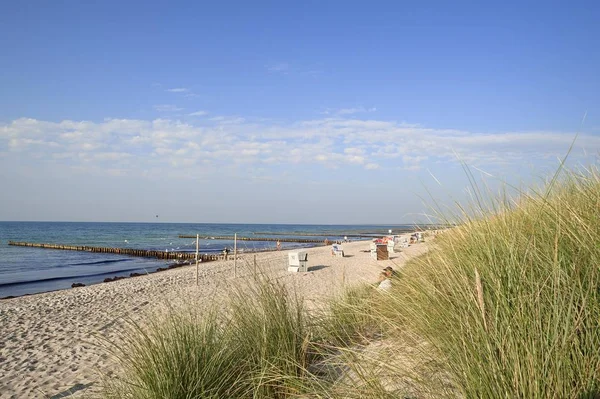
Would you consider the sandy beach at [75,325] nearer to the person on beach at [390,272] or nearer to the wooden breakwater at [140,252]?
the person on beach at [390,272]

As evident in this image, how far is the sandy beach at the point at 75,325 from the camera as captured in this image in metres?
5.10

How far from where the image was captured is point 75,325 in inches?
351

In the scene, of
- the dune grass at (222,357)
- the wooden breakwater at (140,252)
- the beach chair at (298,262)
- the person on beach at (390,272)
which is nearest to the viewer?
the dune grass at (222,357)

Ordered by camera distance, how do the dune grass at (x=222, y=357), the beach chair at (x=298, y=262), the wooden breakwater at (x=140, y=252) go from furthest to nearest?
the wooden breakwater at (x=140, y=252) → the beach chair at (x=298, y=262) → the dune grass at (x=222, y=357)

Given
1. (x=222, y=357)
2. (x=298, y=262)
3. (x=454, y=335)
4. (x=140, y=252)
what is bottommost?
(x=140, y=252)

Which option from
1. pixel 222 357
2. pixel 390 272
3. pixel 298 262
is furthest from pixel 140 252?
pixel 222 357

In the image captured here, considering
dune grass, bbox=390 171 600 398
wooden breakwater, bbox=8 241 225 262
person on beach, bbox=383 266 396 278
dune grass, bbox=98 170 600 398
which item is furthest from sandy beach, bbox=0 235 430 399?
wooden breakwater, bbox=8 241 225 262

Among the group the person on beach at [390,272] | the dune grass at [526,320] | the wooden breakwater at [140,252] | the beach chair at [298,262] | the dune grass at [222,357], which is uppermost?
the dune grass at [526,320]

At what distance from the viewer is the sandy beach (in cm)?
510

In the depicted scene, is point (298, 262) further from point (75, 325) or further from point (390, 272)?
point (390, 272)

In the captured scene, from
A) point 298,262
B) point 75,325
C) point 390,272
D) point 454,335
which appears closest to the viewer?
point 454,335

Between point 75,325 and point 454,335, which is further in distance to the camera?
point 75,325

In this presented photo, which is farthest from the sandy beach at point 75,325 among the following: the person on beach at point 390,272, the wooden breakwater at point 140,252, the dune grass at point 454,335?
the wooden breakwater at point 140,252

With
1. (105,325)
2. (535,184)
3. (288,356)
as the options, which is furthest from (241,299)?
(105,325)
